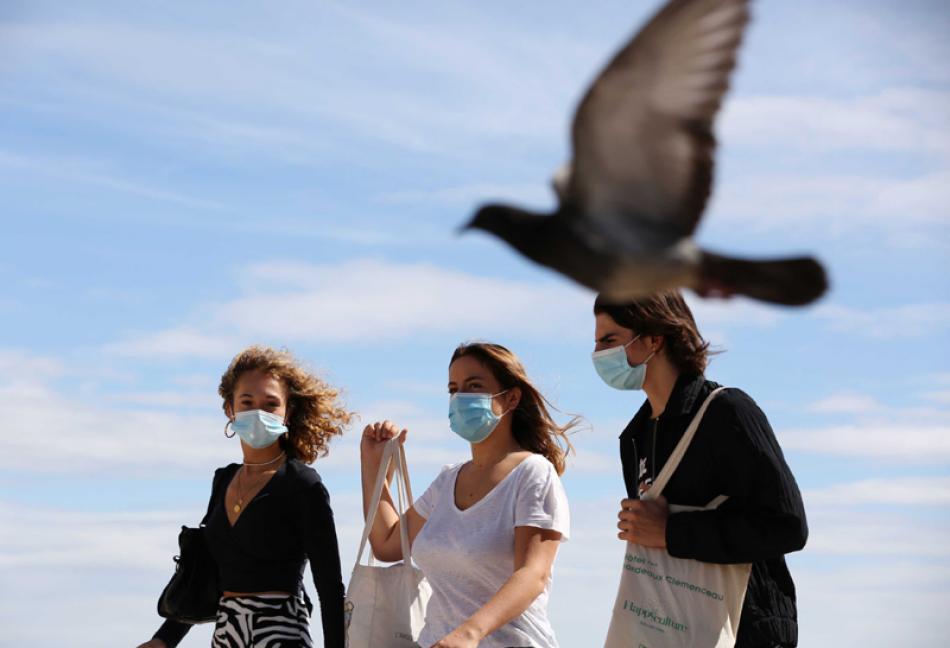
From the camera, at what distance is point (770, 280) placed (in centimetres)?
386

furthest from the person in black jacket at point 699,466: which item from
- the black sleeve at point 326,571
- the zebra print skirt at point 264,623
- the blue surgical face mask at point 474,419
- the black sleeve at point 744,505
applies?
the zebra print skirt at point 264,623

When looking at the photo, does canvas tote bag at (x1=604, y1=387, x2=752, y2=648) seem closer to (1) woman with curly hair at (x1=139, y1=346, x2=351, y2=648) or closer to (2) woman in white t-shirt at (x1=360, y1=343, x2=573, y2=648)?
(2) woman in white t-shirt at (x1=360, y1=343, x2=573, y2=648)

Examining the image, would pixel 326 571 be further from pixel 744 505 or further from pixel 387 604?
pixel 744 505

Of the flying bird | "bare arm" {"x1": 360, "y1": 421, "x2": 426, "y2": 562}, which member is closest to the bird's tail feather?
the flying bird

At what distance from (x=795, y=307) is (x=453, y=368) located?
2.30m

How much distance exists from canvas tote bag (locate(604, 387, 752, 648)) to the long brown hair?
27cm

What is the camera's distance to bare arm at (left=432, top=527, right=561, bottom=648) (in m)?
4.86

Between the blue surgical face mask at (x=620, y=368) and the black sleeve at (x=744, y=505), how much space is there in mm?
418

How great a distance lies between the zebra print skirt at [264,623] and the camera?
5.65 meters

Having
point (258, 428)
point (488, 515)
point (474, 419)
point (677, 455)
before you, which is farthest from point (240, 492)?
point (677, 455)

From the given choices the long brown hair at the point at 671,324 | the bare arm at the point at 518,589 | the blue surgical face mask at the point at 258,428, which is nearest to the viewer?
the bare arm at the point at 518,589

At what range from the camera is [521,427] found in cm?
579

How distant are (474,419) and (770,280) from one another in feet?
6.85

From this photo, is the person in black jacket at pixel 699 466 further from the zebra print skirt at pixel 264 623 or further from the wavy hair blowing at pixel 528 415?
the zebra print skirt at pixel 264 623
